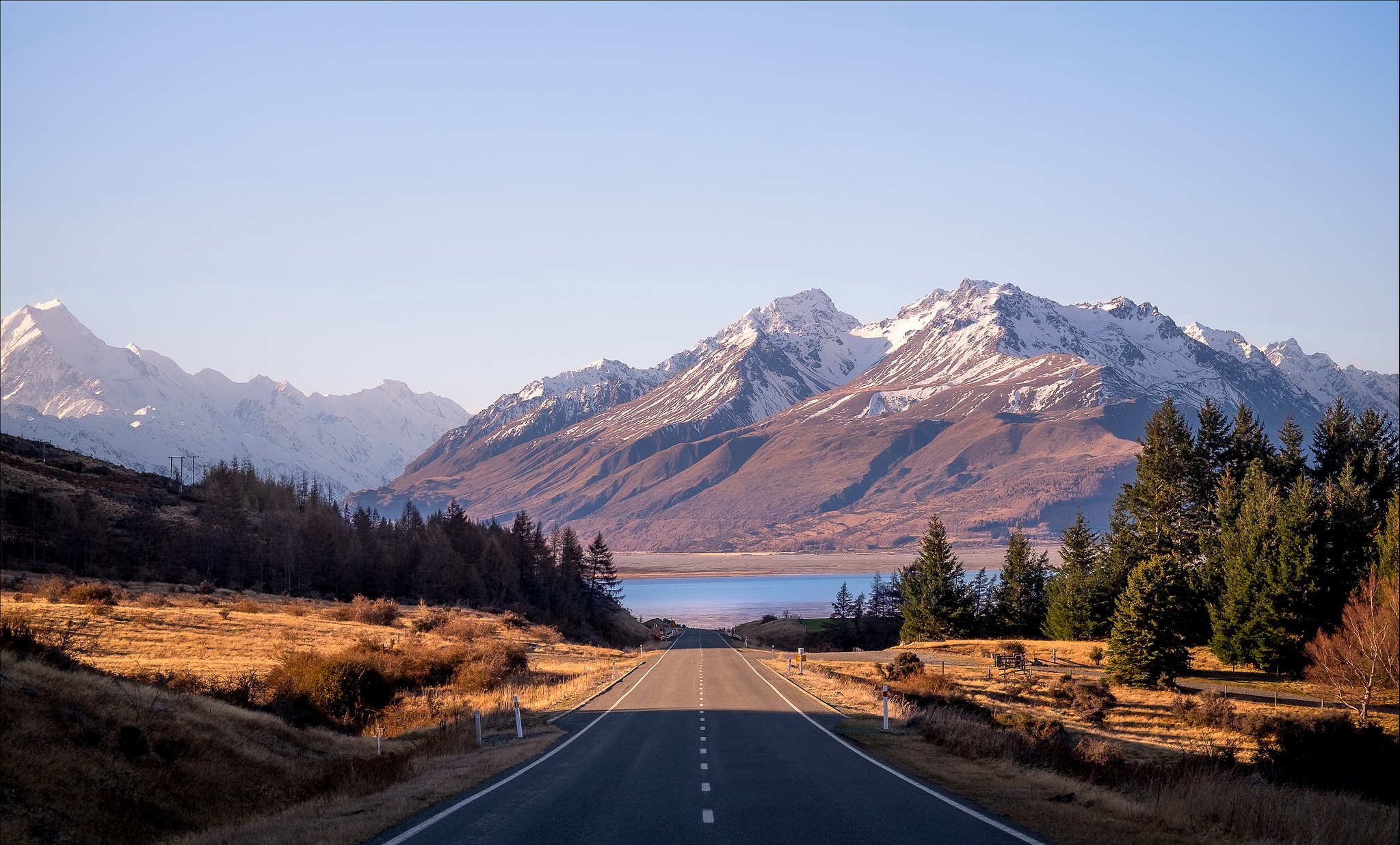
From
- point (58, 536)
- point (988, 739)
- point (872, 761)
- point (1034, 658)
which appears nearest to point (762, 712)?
point (988, 739)

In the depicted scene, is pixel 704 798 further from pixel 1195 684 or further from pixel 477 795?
pixel 1195 684

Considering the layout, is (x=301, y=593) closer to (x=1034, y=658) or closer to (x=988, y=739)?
(x=1034, y=658)

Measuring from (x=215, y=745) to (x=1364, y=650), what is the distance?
44264mm

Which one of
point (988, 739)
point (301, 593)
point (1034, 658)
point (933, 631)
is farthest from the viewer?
point (301, 593)

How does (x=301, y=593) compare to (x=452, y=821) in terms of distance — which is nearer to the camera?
(x=452, y=821)

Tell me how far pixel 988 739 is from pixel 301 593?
305 feet

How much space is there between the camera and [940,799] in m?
15.6

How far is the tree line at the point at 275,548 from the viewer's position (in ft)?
291

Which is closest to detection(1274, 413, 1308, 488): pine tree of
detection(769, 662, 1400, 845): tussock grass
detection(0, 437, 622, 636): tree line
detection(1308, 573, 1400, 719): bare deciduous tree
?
detection(1308, 573, 1400, 719): bare deciduous tree

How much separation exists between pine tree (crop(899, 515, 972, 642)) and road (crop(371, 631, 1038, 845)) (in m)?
57.6

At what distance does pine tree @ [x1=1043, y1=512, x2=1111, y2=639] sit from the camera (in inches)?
2778

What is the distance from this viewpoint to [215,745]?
20.7 meters

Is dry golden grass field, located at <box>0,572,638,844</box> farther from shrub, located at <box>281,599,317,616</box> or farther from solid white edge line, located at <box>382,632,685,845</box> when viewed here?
shrub, located at <box>281,599,317,616</box>

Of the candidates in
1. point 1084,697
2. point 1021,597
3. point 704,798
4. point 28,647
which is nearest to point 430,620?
point 1084,697
